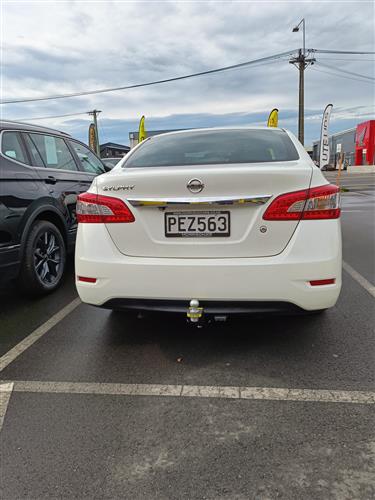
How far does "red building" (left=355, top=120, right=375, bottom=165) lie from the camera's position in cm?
4031

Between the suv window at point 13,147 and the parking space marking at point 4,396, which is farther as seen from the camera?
the suv window at point 13,147

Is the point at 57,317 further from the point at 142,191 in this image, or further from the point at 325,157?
the point at 325,157

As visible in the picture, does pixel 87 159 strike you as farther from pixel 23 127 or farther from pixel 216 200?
pixel 216 200

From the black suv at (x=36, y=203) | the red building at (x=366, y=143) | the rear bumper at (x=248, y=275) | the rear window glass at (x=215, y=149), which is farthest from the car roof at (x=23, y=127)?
the red building at (x=366, y=143)

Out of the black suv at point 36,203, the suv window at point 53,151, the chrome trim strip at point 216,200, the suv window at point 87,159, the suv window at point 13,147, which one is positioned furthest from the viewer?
the suv window at point 87,159

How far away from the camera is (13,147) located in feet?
13.8

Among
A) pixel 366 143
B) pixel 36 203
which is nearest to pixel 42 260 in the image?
pixel 36 203

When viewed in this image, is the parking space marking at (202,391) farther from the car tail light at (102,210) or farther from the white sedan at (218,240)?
the car tail light at (102,210)

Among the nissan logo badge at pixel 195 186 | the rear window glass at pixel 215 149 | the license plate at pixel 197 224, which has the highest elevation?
the rear window glass at pixel 215 149

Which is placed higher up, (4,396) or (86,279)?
(86,279)

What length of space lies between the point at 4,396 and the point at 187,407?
1118 mm

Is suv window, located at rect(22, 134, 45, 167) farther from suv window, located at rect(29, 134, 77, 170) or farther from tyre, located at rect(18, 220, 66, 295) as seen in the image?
tyre, located at rect(18, 220, 66, 295)

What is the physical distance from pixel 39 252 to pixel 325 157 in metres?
15.6

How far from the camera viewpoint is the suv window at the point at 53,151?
15.4 feet
